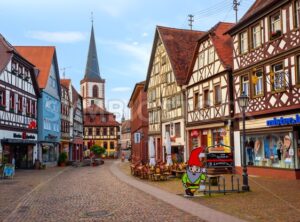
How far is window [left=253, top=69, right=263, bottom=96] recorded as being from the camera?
928 inches

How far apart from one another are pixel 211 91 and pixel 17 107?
17440mm

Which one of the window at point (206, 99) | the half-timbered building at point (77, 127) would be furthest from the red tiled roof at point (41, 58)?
the window at point (206, 99)

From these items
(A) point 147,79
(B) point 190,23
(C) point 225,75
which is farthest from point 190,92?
(B) point 190,23

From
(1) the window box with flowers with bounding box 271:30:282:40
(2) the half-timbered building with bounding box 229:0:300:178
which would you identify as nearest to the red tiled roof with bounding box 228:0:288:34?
(2) the half-timbered building with bounding box 229:0:300:178

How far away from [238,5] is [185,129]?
11263 millimetres

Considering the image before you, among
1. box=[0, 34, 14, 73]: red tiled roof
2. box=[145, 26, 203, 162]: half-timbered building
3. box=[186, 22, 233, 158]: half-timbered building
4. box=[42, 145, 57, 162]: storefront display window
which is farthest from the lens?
box=[42, 145, 57, 162]: storefront display window

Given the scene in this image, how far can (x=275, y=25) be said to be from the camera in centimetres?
2227

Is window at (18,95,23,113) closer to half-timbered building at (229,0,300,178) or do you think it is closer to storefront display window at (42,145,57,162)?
storefront display window at (42,145,57,162)

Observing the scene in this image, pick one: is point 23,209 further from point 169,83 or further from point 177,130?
point 169,83

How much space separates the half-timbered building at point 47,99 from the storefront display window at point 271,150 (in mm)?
24018

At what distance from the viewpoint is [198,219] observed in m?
10.7

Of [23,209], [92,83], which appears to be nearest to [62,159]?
[23,209]

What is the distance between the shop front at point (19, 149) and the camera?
34312mm

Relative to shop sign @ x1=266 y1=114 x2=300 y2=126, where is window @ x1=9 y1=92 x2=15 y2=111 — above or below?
above
